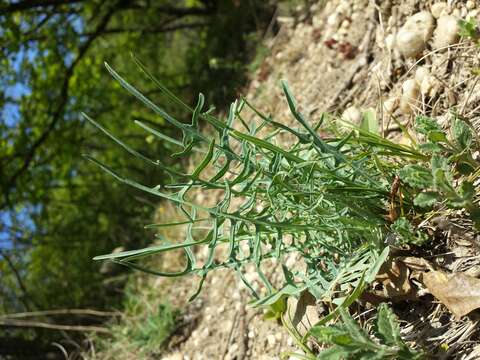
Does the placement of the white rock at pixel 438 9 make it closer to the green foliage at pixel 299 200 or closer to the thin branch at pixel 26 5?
the green foliage at pixel 299 200

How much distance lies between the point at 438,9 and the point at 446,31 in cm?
12

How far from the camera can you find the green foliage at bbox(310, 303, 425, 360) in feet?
3.19

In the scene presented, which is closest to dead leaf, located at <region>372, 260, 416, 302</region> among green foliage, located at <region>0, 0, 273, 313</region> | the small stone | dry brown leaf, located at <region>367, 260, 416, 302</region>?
dry brown leaf, located at <region>367, 260, 416, 302</region>

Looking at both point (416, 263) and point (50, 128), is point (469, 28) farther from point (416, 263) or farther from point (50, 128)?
point (50, 128)

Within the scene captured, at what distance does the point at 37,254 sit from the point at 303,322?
2684 mm

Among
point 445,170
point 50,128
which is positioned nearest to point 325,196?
point 445,170

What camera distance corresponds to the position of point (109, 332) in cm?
245

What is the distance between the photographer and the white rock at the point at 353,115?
171 centimetres

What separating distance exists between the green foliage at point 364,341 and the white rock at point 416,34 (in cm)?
89

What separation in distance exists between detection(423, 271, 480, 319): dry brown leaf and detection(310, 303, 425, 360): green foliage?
125 millimetres

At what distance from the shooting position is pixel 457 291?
3.53ft

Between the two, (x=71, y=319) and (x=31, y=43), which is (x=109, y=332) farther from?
(x=31, y=43)

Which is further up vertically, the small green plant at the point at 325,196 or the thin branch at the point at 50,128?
the thin branch at the point at 50,128

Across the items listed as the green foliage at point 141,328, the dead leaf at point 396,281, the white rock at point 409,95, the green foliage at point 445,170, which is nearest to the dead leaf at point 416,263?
the dead leaf at point 396,281
